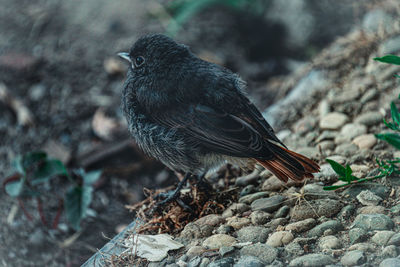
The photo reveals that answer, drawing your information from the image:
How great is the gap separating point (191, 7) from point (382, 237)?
3.89m

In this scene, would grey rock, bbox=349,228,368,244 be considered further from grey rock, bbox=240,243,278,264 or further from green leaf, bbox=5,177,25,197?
green leaf, bbox=5,177,25,197

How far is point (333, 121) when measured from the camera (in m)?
3.68

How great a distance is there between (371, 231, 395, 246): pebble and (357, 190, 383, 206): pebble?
347 millimetres

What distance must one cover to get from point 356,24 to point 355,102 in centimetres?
192

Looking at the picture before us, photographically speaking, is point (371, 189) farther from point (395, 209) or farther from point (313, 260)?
point (313, 260)

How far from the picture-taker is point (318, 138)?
358 cm

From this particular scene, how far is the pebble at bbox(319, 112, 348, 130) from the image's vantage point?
363cm

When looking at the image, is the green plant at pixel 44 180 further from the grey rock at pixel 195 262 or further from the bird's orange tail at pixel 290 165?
the bird's orange tail at pixel 290 165

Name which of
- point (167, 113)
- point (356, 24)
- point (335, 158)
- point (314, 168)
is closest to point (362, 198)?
point (314, 168)

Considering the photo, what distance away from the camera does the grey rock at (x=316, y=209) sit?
2547 millimetres

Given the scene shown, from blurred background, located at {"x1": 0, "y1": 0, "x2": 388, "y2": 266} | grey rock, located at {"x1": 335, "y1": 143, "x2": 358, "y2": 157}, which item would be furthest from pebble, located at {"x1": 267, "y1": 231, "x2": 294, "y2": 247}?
blurred background, located at {"x1": 0, "y1": 0, "x2": 388, "y2": 266}

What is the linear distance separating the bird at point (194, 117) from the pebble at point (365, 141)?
0.70 m

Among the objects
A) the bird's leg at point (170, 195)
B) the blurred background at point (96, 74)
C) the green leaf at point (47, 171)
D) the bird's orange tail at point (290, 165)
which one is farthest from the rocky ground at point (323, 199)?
the green leaf at point (47, 171)

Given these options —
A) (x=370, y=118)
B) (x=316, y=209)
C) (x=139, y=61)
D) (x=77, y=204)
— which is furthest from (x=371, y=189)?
(x=77, y=204)
